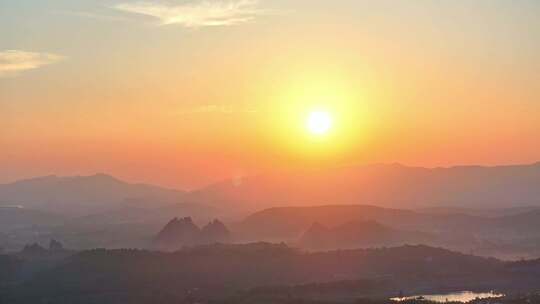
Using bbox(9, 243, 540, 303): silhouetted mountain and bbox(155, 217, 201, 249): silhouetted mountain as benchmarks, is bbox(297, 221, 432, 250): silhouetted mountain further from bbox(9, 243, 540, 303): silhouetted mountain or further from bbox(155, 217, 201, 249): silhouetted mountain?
bbox(9, 243, 540, 303): silhouetted mountain

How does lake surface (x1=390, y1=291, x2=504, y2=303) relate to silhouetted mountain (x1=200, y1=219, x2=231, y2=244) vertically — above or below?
below

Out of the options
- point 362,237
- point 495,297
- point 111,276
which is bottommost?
point 495,297

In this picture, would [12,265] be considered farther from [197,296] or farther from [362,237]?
[362,237]

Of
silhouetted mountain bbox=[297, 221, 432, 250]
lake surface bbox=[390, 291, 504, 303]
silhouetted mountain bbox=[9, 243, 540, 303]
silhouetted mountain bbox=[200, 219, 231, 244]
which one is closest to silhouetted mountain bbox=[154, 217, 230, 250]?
silhouetted mountain bbox=[200, 219, 231, 244]

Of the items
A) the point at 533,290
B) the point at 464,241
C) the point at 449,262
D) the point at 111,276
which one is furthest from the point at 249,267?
the point at 464,241

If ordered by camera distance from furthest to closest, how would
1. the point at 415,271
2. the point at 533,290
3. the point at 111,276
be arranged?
1. the point at 415,271
2. the point at 111,276
3. the point at 533,290

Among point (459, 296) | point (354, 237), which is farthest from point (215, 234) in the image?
point (459, 296)
